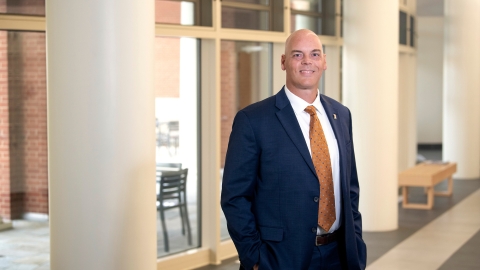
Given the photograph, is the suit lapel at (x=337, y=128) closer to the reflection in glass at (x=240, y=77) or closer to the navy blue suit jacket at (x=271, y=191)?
the navy blue suit jacket at (x=271, y=191)

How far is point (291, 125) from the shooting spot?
2.96 m

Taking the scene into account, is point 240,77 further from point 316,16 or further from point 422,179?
point 422,179

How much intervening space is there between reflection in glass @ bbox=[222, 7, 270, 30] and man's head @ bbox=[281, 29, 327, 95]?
3823mm

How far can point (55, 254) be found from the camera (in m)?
4.09

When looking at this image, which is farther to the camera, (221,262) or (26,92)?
(221,262)

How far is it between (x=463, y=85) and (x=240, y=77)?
7.69 m

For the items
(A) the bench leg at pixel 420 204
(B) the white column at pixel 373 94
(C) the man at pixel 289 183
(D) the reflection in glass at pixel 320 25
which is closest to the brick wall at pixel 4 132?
(C) the man at pixel 289 183

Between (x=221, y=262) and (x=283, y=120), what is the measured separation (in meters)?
3.93

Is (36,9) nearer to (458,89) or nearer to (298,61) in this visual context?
(298,61)

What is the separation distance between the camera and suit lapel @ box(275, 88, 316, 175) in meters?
2.92

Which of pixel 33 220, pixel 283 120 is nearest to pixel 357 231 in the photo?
pixel 283 120

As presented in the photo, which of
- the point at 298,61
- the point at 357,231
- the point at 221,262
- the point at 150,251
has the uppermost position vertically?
the point at 298,61

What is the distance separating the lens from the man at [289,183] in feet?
9.55

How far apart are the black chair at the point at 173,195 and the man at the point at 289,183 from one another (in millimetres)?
3423
